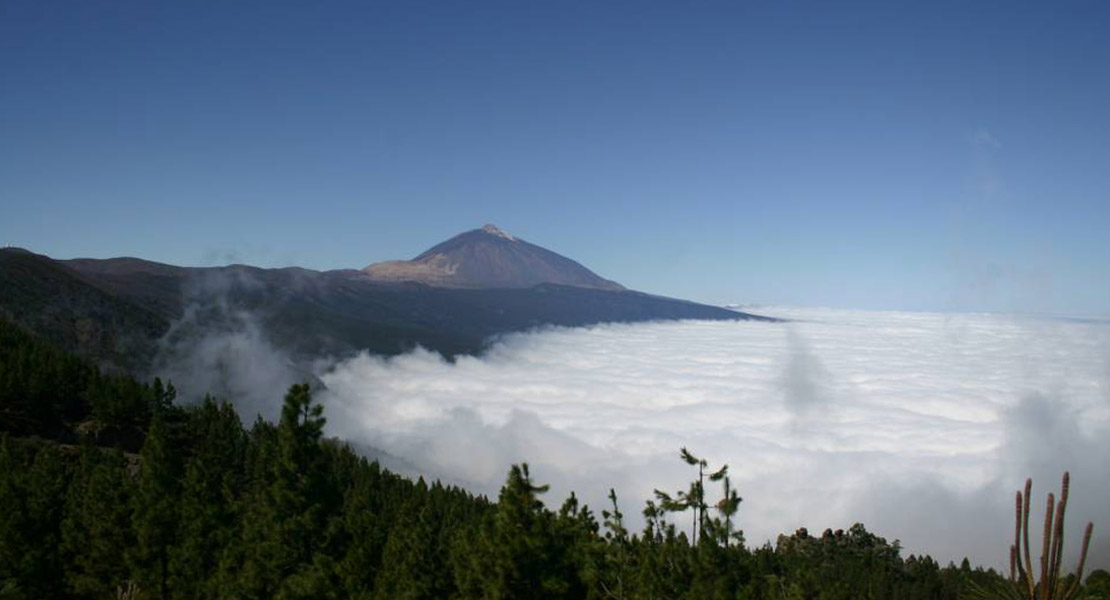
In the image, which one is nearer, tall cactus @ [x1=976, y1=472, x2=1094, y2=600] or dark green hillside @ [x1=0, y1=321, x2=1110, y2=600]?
tall cactus @ [x1=976, y1=472, x2=1094, y2=600]

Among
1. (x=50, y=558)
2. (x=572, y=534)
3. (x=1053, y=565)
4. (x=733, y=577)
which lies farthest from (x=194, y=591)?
(x=1053, y=565)

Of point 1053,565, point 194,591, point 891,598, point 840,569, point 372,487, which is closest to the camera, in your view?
point 1053,565

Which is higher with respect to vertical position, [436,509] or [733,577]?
[733,577]

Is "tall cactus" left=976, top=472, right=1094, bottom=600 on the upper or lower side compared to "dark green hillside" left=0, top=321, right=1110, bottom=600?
upper

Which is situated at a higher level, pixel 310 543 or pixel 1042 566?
pixel 1042 566

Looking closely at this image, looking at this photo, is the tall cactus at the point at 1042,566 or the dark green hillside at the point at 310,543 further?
the dark green hillside at the point at 310,543

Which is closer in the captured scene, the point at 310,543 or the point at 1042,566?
the point at 1042,566

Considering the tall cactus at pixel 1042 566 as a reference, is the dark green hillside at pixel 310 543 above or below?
below

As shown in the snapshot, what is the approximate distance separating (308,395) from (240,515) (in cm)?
2125


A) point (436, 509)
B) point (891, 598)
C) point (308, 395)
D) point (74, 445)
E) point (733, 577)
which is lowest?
point (891, 598)

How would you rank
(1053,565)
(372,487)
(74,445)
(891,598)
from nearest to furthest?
(1053,565), (74,445), (372,487), (891,598)

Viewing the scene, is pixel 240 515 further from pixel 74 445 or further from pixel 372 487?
pixel 372 487

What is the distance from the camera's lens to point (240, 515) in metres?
50.5

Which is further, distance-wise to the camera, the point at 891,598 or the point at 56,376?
the point at 891,598
